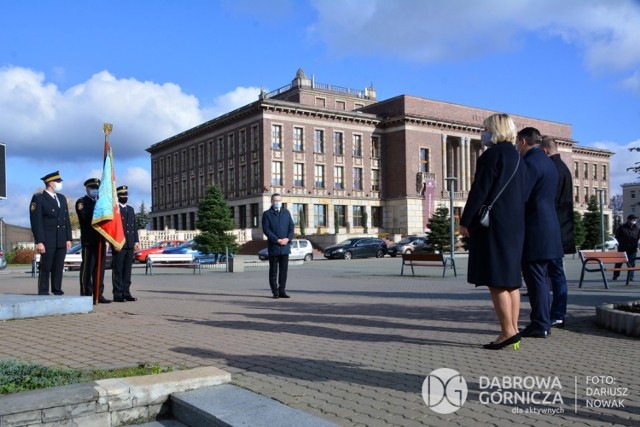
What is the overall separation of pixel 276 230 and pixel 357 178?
58.0m

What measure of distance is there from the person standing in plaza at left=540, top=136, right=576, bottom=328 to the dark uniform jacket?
7.55 m

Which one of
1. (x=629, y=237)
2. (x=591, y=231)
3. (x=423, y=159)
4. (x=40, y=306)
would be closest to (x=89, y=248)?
(x=40, y=306)

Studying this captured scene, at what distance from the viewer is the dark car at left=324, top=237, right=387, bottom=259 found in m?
45.8

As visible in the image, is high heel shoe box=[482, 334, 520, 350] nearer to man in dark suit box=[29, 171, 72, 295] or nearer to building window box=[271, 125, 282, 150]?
man in dark suit box=[29, 171, 72, 295]

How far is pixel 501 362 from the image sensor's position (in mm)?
5219

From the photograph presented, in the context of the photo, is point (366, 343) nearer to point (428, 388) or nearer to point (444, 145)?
point (428, 388)

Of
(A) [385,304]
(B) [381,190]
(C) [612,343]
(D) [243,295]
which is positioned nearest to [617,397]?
(C) [612,343]

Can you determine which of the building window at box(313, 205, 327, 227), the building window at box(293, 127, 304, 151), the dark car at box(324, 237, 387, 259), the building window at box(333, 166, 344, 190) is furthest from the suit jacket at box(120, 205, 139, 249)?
the building window at box(333, 166, 344, 190)

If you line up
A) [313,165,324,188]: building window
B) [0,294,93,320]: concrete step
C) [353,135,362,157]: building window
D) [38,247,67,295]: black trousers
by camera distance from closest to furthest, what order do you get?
[0,294,93,320]: concrete step → [38,247,67,295]: black trousers → [313,165,324,188]: building window → [353,135,362,157]: building window

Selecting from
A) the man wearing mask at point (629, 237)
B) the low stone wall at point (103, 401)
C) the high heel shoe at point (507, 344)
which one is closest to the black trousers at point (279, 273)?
the high heel shoe at point (507, 344)

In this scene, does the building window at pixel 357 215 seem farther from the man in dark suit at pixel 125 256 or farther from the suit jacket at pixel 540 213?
the suit jacket at pixel 540 213

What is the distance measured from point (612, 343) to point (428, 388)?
2.90 m

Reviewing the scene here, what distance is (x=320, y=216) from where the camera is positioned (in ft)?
220

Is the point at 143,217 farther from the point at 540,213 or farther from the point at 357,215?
the point at 540,213
